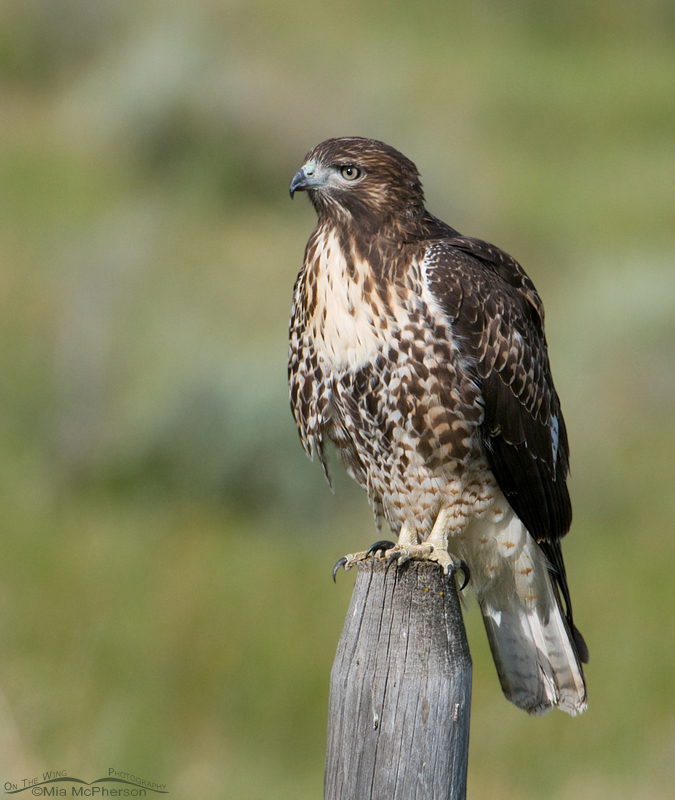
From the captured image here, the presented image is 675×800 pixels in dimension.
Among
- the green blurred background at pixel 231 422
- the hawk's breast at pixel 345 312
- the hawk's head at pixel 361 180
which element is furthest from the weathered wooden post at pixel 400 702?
the green blurred background at pixel 231 422

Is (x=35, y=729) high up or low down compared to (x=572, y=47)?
down

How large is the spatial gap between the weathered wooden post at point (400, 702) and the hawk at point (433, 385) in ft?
2.74

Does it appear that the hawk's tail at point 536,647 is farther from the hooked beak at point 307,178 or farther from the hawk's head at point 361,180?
the hooked beak at point 307,178

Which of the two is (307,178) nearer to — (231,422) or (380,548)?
(380,548)

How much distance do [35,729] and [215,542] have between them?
2.97 metres

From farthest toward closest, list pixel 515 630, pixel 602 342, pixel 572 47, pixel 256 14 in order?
1. pixel 572 47
2. pixel 256 14
3. pixel 602 342
4. pixel 515 630

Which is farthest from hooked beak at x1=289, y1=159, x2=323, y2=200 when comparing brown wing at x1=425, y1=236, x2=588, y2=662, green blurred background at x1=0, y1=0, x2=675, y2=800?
green blurred background at x1=0, y1=0, x2=675, y2=800

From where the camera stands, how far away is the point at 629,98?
29172mm

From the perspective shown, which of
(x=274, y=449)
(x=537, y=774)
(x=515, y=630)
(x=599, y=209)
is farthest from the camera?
(x=599, y=209)

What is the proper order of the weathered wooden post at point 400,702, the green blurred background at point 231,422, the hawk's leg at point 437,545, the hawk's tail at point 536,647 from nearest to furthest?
the weathered wooden post at point 400,702, the hawk's leg at point 437,545, the hawk's tail at point 536,647, the green blurred background at point 231,422

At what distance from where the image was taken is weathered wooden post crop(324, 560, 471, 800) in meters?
2.48

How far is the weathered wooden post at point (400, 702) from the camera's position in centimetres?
248

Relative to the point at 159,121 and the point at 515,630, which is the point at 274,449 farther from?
the point at 159,121

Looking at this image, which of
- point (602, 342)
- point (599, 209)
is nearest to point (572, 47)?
point (599, 209)
